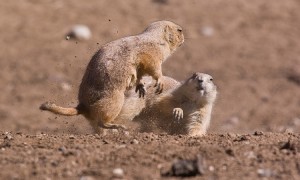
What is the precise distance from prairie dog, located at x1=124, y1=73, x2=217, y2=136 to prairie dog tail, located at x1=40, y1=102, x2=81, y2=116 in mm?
969

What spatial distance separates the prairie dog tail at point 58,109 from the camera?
8573mm

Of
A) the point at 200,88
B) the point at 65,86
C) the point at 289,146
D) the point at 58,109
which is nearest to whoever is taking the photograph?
the point at 289,146

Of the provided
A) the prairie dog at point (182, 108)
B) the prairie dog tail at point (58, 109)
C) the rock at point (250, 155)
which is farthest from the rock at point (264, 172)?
the prairie dog at point (182, 108)

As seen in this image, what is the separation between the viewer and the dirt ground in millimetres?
7910

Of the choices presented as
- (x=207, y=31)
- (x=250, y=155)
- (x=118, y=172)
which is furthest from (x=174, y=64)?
(x=118, y=172)

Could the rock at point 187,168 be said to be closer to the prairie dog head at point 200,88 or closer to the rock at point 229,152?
the rock at point 229,152

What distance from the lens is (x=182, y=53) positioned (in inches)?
595

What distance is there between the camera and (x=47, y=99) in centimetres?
1312

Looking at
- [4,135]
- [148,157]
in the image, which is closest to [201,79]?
[4,135]

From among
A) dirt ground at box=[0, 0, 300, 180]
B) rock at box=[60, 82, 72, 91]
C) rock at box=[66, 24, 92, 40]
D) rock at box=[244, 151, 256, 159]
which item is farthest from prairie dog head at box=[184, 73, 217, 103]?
rock at box=[66, 24, 92, 40]

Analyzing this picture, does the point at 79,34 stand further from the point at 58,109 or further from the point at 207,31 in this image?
the point at 58,109

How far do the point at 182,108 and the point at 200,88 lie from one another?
11.1 inches

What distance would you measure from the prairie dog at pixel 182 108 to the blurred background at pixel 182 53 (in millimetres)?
2436

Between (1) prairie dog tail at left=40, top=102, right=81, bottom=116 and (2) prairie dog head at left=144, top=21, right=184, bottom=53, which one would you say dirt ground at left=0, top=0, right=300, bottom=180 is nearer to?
(1) prairie dog tail at left=40, top=102, right=81, bottom=116
